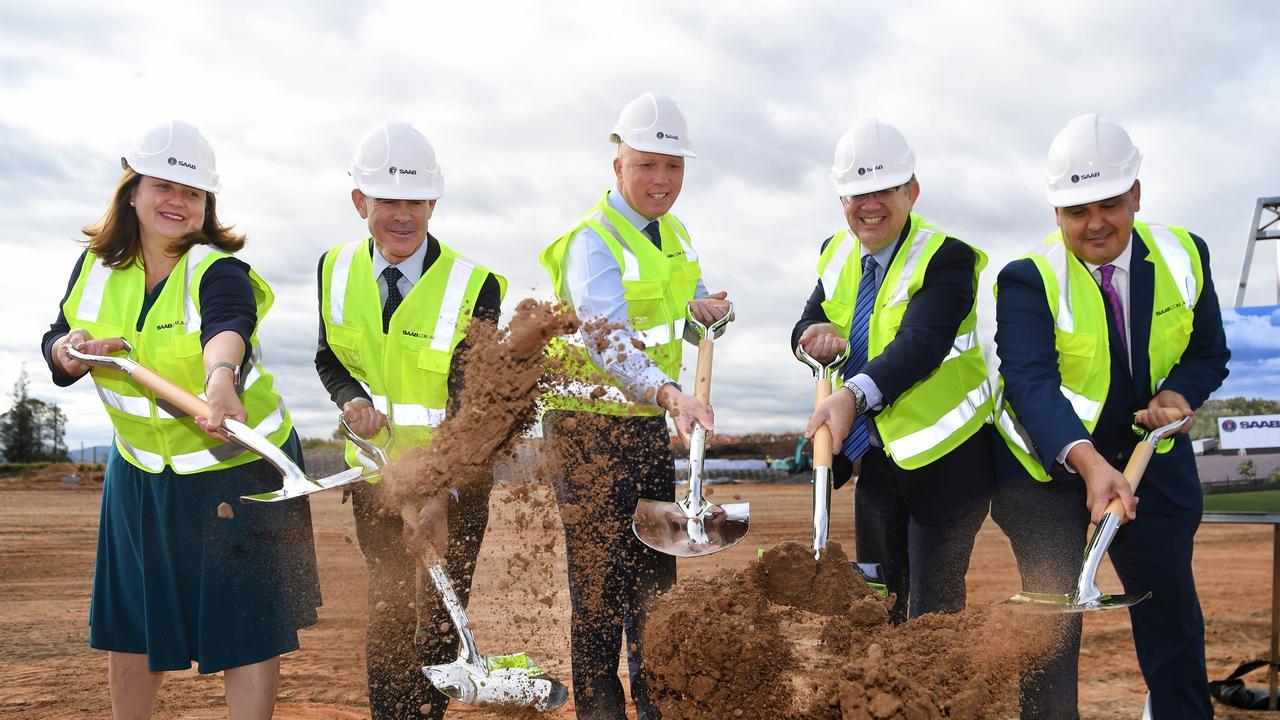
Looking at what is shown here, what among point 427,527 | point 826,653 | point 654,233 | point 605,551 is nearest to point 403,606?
point 427,527

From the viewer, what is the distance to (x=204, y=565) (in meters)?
3.23

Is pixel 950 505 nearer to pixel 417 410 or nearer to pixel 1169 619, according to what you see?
pixel 1169 619

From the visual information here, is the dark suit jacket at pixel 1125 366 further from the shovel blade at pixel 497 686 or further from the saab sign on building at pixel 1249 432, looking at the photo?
the saab sign on building at pixel 1249 432

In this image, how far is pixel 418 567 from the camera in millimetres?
3629

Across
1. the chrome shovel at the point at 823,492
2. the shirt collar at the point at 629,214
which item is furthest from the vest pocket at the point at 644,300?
the chrome shovel at the point at 823,492

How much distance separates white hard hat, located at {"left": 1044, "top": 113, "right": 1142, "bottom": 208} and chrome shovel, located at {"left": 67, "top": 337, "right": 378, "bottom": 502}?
2821mm

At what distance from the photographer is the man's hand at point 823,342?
12.6 ft

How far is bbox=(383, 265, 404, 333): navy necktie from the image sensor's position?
3.68 meters

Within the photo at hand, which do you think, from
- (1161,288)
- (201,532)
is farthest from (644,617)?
(1161,288)

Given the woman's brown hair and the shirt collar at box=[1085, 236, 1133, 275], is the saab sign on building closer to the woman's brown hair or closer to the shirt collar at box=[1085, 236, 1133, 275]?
the shirt collar at box=[1085, 236, 1133, 275]

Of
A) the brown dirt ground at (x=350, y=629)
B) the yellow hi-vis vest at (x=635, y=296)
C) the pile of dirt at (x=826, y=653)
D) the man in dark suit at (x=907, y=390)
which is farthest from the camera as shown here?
the brown dirt ground at (x=350, y=629)

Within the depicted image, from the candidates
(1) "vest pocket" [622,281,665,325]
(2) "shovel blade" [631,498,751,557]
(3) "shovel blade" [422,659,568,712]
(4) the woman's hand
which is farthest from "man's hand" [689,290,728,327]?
(4) the woman's hand

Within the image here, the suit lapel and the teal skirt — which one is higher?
A: the suit lapel

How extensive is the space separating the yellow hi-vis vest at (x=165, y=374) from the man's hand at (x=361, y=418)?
0.23m
